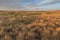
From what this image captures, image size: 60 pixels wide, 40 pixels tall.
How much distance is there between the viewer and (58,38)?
14.5 m

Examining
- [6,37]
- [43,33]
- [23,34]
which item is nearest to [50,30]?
[43,33]

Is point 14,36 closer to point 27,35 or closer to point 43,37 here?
point 27,35

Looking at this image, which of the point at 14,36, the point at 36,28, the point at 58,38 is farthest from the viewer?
the point at 36,28

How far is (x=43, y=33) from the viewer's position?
50.2 feet

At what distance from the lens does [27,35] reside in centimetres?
1527

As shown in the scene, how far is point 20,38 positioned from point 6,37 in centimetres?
96

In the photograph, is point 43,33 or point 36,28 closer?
point 43,33

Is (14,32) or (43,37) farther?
(14,32)

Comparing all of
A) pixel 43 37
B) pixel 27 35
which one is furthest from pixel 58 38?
pixel 27 35

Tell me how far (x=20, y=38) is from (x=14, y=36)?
837 mm

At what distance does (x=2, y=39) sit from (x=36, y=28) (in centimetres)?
286

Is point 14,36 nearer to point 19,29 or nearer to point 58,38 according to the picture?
point 19,29

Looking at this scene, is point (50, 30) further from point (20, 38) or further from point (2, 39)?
point (2, 39)

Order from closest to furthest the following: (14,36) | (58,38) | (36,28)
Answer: (58,38) < (14,36) < (36,28)
